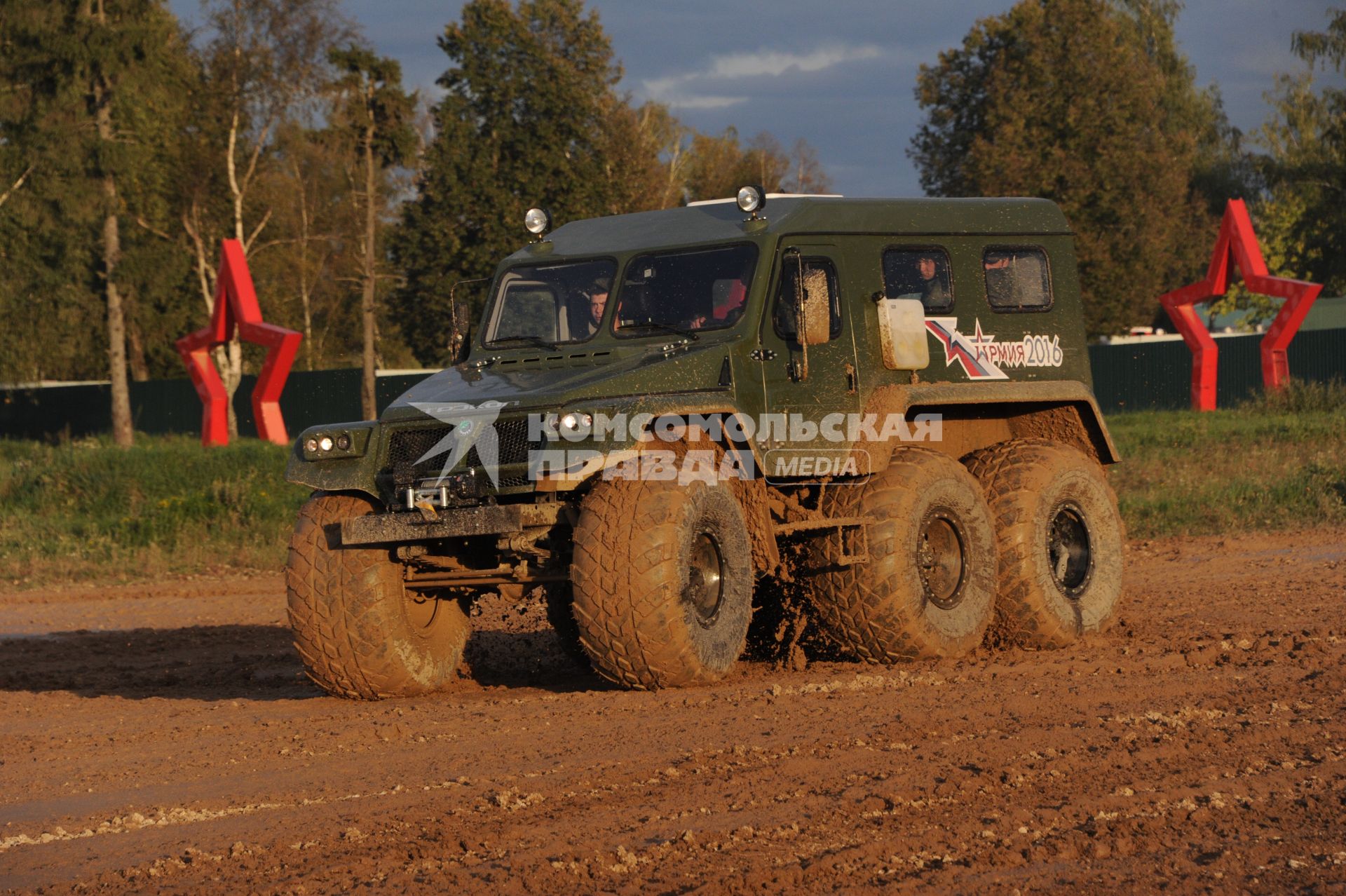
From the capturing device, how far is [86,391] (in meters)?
50.4

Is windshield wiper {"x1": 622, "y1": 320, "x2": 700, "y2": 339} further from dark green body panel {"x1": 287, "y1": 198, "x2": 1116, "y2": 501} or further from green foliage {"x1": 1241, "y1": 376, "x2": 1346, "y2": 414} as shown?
green foliage {"x1": 1241, "y1": 376, "x2": 1346, "y2": 414}

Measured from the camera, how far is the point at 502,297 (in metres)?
10.4

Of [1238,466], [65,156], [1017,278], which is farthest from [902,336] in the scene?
[65,156]

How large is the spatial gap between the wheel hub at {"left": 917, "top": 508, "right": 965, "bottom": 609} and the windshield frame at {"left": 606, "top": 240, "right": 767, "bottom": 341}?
1.75 m

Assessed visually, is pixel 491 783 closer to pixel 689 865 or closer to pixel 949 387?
pixel 689 865

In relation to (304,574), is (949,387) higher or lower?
higher

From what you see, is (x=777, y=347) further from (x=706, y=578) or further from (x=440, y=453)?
(x=440, y=453)

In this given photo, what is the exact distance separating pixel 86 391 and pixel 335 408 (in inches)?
426

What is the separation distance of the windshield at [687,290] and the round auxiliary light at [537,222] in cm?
87

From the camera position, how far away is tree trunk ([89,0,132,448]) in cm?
4012

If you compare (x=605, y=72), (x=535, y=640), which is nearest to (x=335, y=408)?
(x=605, y=72)

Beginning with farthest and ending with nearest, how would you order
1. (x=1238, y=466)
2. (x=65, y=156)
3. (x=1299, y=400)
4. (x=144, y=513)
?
(x=65, y=156) → (x=1299, y=400) → (x=1238, y=466) → (x=144, y=513)

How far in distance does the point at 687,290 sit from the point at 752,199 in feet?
2.21

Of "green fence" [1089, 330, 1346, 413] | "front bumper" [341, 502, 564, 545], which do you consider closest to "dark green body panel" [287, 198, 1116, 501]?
"front bumper" [341, 502, 564, 545]
